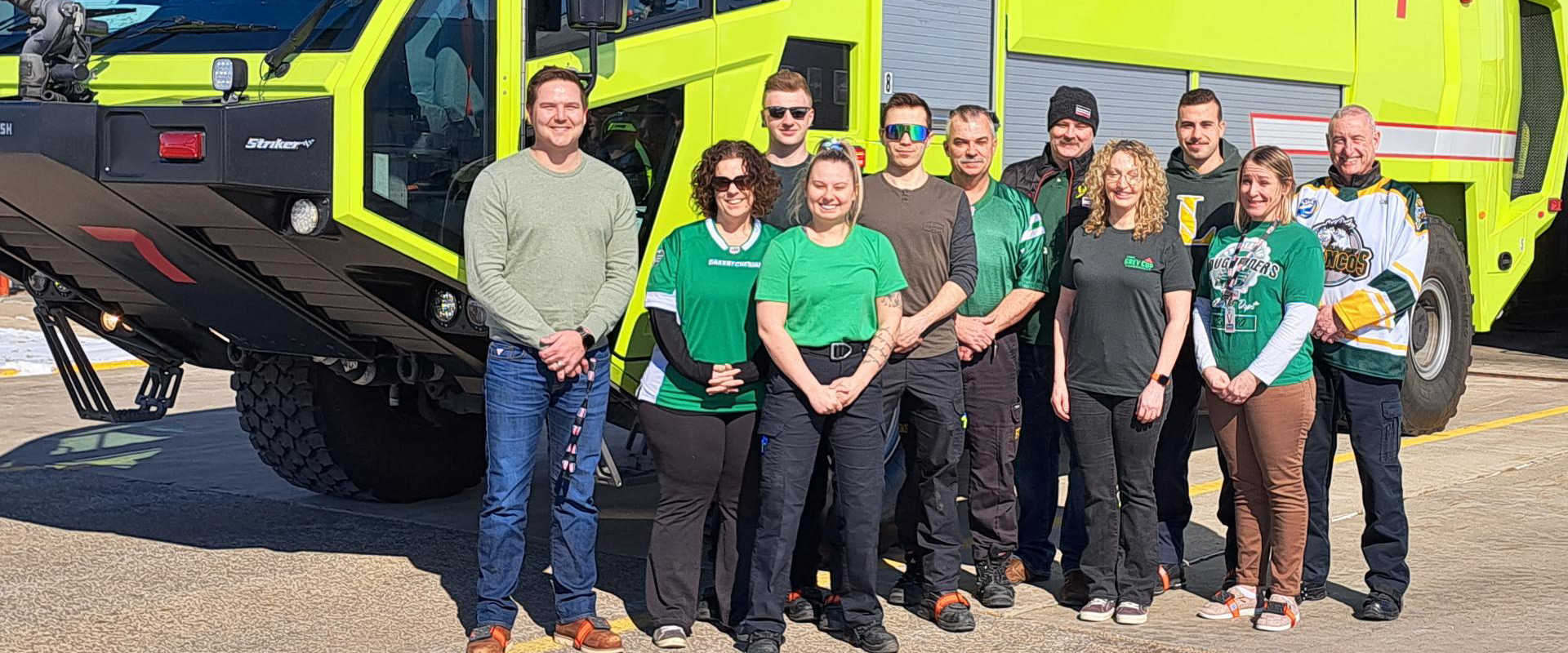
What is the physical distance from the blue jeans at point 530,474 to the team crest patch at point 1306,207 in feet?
7.86

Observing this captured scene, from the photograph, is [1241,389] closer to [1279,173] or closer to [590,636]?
[1279,173]

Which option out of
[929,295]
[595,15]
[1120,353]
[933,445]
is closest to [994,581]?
[933,445]

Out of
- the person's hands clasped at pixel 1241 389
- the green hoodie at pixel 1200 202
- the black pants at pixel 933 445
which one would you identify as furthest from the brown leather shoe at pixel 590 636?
the green hoodie at pixel 1200 202

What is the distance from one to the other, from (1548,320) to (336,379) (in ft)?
43.4

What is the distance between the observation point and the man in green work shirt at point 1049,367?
6.23 meters

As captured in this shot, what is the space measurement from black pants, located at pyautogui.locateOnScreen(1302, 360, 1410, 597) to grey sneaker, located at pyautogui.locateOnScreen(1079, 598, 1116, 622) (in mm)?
719

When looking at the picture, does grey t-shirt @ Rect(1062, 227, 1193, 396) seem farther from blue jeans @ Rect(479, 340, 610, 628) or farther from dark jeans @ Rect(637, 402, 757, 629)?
blue jeans @ Rect(479, 340, 610, 628)

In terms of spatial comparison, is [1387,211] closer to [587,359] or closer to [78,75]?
[587,359]

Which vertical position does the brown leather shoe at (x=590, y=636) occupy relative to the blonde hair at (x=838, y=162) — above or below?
below

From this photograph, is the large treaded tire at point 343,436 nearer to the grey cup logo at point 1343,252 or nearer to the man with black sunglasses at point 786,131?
the man with black sunglasses at point 786,131

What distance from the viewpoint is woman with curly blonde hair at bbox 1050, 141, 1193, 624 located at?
5695 millimetres

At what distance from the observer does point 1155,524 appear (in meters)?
5.88

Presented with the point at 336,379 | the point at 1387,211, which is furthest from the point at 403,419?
the point at 1387,211

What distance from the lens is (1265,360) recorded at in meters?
5.63
